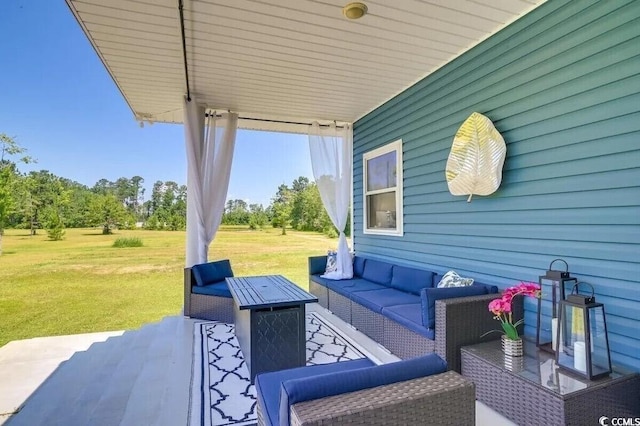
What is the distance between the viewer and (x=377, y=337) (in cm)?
319

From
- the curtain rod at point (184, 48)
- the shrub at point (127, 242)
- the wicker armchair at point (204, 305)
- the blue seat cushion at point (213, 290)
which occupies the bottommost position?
the wicker armchair at point (204, 305)

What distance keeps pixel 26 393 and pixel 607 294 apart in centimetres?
421

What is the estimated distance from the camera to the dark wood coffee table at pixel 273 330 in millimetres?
2533

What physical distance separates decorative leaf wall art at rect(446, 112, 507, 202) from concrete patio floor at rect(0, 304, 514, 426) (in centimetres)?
171

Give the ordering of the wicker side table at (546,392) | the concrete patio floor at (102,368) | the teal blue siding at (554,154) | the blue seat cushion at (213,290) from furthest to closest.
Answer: the blue seat cushion at (213,290) → the concrete patio floor at (102,368) → the teal blue siding at (554,154) → the wicker side table at (546,392)

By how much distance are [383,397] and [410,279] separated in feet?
8.76

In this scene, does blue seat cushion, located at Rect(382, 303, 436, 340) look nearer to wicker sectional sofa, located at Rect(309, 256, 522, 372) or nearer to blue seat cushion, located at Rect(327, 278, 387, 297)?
wicker sectional sofa, located at Rect(309, 256, 522, 372)

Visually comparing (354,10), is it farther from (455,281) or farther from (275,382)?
(275,382)

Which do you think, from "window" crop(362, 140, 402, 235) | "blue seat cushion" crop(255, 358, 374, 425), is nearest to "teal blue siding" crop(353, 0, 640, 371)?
"window" crop(362, 140, 402, 235)

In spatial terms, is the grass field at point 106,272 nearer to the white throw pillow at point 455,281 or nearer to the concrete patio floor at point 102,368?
the concrete patio floor at point 102,368

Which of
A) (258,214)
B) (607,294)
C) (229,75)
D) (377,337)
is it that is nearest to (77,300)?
(258,214)

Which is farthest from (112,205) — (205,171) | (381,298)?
(381,298)

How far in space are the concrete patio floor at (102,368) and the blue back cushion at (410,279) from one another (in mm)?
740

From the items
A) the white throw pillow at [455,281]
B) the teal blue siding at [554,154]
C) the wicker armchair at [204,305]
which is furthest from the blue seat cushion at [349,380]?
the wicker armchair at [204,305]
